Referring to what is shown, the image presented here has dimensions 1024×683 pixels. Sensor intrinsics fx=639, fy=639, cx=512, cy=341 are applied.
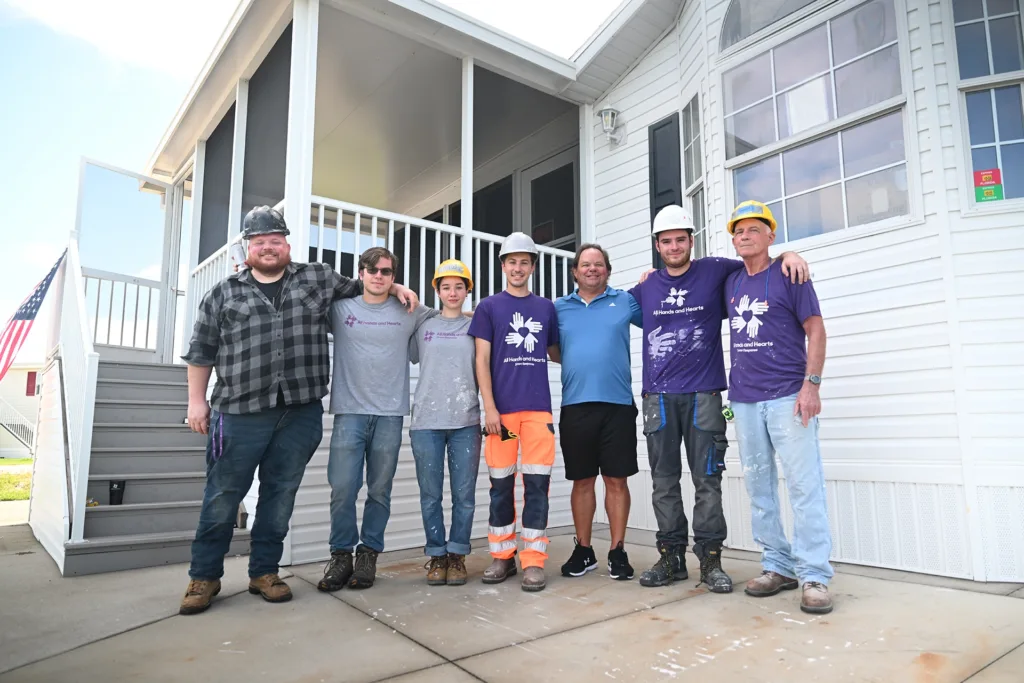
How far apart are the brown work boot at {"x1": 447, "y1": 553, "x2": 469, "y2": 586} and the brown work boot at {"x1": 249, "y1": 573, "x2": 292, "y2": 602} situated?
691mm

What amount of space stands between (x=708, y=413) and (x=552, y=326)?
841mm

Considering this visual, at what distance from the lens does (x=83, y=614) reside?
8.29 ft

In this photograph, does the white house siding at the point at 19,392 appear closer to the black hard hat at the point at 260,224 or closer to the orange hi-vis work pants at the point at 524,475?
the black hard hat at the point at 260,224

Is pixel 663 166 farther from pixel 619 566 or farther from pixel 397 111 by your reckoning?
pixel 619 566

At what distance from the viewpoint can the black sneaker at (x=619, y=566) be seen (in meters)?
2.96

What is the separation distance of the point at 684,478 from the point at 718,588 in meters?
1.67

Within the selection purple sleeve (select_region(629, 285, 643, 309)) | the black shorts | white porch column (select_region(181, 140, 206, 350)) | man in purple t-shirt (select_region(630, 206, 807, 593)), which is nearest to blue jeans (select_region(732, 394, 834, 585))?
man in purple t-shirt (select_region(630, 206, 807, 593))

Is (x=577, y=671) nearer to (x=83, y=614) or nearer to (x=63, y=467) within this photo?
(x=83, y=614)

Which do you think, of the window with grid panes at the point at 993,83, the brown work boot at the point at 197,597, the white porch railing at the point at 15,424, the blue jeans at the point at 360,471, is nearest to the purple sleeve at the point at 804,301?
the window with grid panes at the point at 993,83

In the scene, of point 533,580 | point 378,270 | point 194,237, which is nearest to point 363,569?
point 533,580

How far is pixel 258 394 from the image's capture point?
2.63 meters

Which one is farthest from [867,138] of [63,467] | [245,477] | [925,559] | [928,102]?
[63,467]

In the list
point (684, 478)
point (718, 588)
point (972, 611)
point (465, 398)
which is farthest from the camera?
point (684, 478)

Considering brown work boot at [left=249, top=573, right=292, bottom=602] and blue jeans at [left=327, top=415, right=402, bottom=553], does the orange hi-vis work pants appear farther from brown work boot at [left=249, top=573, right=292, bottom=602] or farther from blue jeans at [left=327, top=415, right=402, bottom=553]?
brown work boot at [left=249, top=573, right=292, bottom=602]
